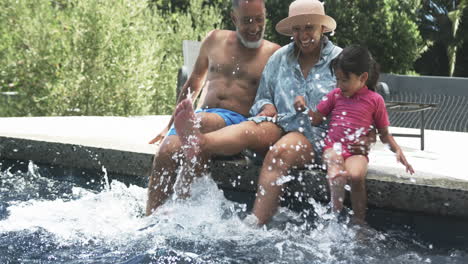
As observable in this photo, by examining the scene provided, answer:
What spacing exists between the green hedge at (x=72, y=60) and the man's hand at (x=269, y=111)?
17.9 ft

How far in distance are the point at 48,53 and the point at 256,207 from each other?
6.40 meters

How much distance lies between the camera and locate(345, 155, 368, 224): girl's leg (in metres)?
2.98

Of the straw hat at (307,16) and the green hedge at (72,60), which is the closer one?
the straw hat at (307,16)

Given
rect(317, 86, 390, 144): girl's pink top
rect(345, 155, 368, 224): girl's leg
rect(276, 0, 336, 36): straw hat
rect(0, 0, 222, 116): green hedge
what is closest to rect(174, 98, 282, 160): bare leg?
rect(317, 86, 390, 144): girl's pink top

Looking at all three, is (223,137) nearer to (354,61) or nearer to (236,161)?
(236,161)

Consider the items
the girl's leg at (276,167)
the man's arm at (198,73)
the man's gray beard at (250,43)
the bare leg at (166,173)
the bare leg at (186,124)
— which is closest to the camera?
the bare leg at (186,124)

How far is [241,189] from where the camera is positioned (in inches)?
136

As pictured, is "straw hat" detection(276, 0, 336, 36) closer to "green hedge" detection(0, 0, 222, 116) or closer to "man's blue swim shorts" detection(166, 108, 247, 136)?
"man's blue swim shorts" detection(166, 108, 247, 136)

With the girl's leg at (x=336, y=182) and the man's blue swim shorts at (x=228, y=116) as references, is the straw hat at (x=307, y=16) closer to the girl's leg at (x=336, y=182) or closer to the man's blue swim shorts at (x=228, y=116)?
the man's blue swim shorts at (x=228, y=116)

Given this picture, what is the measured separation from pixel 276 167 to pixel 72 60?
20.3 feet

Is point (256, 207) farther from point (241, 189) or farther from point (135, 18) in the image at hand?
point (135, 18)

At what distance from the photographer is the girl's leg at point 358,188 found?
2979 millimetres

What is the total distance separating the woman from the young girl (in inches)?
3.8

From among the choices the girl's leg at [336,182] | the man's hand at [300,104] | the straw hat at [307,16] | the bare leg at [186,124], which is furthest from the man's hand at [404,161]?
the bare leg at [186,124]
